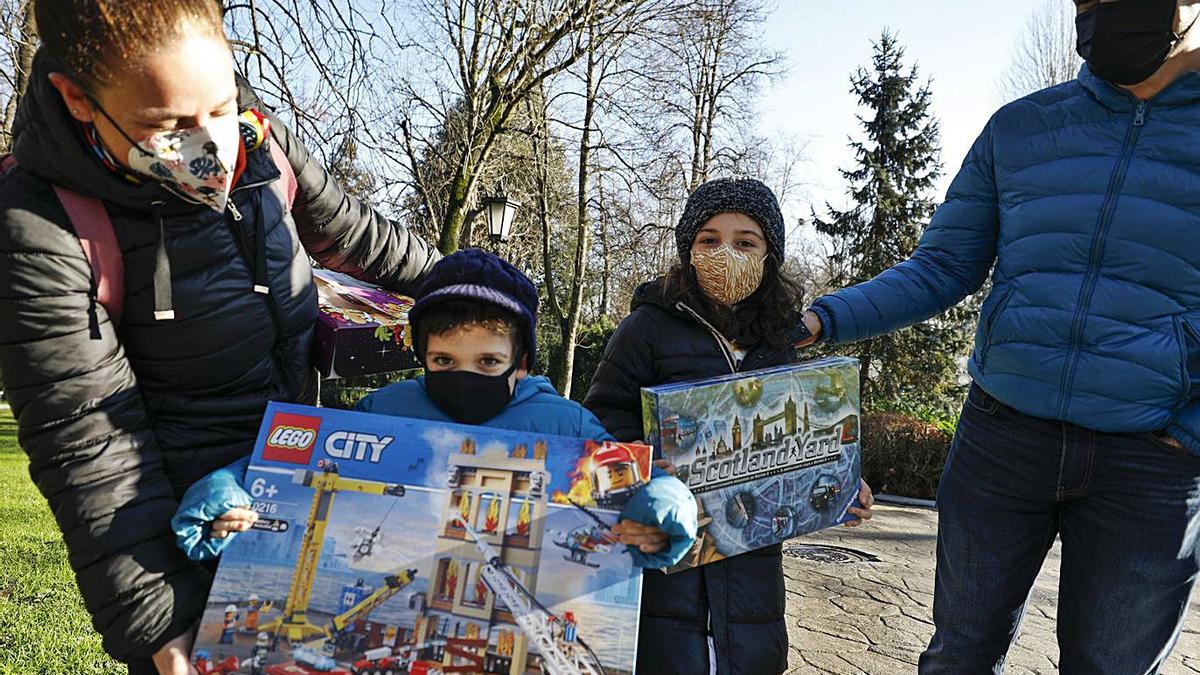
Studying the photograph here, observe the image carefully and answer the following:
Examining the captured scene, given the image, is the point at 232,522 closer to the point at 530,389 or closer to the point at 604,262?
the point at 530,389

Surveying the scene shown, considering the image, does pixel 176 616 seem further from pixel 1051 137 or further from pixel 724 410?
pixel 1051 137

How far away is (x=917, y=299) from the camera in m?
2.42

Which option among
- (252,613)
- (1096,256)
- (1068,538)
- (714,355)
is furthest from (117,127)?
(1068,538)

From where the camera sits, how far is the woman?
142 cm

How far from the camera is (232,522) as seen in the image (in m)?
1.54

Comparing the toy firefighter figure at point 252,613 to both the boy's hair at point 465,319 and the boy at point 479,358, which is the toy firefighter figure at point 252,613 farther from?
the boy's hair at point 465,319

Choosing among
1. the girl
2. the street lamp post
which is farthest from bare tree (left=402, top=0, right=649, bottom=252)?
the girl

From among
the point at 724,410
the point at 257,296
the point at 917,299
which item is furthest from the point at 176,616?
the point at 917,299

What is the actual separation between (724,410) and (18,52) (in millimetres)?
9855

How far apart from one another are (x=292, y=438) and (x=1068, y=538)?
1938 mm

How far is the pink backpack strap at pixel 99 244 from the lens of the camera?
1477 millimetres

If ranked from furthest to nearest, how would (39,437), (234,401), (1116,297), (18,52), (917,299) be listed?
1. (18,52)
2. (917,299)
3. (1116,297)
4. (234,401)
5. (39,437)

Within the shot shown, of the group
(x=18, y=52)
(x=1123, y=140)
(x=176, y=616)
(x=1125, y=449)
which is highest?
(x=18, y=52)

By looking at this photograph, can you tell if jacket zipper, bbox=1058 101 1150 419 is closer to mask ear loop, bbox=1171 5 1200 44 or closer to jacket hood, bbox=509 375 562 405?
mask ear loop, bbox=1171 5 1200 44
